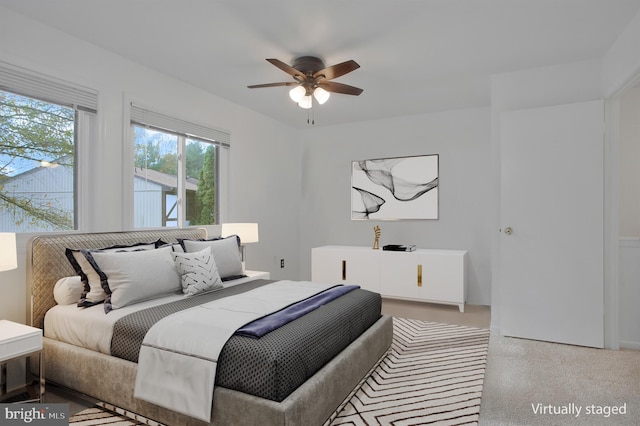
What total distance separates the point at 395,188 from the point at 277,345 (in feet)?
12.0

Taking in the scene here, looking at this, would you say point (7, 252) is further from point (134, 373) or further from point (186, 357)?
point (186, 357)

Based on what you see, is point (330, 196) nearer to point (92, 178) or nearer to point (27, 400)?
point (92, 178)

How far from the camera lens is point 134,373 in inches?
76.3

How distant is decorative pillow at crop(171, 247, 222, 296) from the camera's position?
2.66 meters

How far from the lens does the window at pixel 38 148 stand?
2.53 metres

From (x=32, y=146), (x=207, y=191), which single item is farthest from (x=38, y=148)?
(x=207, y=191)

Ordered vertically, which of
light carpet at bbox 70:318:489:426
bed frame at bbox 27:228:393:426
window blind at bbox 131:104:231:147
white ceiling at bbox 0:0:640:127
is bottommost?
light carpet at bbox 70:318:489:426

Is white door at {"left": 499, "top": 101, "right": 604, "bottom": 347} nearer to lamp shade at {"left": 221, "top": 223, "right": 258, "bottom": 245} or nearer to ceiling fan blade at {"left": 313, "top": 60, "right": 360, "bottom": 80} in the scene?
ceiling fan blade at {"left": 313, "top": 60, "right": 360, "bottom": 80}

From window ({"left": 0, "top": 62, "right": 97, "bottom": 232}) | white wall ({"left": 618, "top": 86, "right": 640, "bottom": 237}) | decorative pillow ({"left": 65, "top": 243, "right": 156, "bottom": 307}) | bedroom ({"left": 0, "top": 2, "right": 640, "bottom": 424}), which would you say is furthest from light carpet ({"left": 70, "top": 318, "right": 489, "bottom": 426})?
white wall ({"left": 618, "top": 86, "right": 640, "bottom": 237})

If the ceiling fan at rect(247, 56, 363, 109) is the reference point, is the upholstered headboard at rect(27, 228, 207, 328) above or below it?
below

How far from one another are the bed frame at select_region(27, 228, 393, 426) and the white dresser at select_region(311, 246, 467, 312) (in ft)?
5.32

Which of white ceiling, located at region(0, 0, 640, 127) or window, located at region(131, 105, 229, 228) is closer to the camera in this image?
white ceiling, located at region(0, 0, 640, 127)

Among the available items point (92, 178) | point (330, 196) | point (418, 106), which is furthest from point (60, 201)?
point (418, 106)

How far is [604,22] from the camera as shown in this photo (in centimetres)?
257
